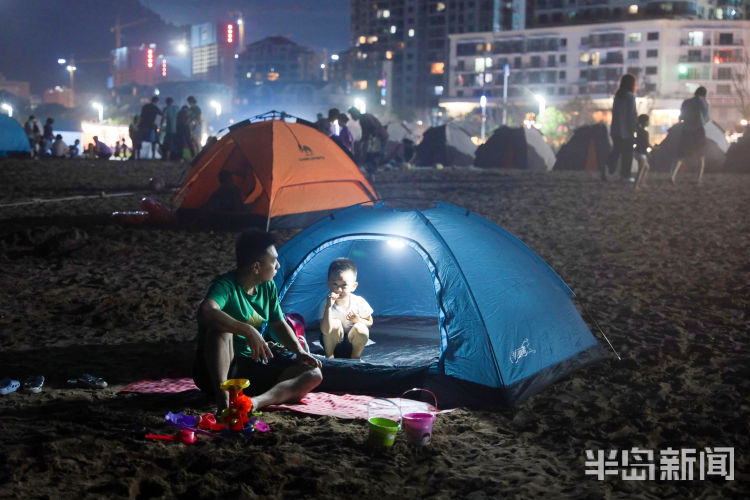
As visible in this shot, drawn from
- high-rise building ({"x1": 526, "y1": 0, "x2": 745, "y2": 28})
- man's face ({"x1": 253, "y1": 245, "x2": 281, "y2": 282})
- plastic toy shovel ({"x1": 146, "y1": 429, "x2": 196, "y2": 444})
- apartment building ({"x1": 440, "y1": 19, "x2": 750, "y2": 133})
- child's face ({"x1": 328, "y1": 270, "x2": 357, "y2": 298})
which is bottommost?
plastic toy shovel ({"x1": 146, "y1": 429, "x2": 196, "y2": 444})

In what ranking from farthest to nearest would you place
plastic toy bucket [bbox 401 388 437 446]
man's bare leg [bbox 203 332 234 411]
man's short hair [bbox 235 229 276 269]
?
man's short hair [bbox 235 229 276 269]
man's bare leg [bbox 203 332 234 411]
plastic toy bucket [bbox 401 388 437 446]

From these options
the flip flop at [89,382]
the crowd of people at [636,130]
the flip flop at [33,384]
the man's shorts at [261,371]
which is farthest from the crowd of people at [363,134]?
the man's shorts at [261,371]

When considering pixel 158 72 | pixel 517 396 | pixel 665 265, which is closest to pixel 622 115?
pixel 665 265

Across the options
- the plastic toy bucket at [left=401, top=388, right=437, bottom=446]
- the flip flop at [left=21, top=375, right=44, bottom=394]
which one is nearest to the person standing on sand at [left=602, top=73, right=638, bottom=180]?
the plastic toy bucket at [left=401, top=388, right=437, bottom=446]

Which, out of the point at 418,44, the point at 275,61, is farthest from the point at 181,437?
the point at 275,61

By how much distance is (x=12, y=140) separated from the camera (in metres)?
28.0

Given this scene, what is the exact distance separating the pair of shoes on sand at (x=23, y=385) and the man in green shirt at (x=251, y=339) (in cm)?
109

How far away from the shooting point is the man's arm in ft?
13.6

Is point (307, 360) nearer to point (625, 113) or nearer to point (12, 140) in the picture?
point (625, 113)

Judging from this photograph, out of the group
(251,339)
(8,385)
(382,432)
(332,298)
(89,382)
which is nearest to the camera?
(382,432)

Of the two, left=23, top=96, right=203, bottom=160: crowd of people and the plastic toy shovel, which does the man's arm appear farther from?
left=23, top=96, right=203, bottom=160: crowd of people

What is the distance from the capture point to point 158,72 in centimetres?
17912

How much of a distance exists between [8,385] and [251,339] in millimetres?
1752

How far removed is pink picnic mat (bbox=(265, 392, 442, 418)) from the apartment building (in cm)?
8618
